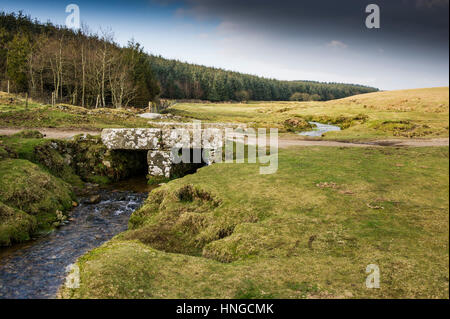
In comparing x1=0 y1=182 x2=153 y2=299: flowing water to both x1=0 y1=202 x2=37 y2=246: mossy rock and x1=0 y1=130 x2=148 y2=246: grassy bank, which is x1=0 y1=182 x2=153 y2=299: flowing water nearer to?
x1=0 y1=202 x2=37 y2=246: mossy rock

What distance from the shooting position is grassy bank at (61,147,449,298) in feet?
18.2

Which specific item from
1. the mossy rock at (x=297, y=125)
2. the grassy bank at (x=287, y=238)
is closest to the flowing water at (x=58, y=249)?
the grassy bank at (x=287, y=238)

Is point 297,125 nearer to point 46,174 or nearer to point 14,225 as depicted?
point 46,174

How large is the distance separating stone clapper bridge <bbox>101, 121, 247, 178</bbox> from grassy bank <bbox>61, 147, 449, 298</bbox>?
17.0 feet

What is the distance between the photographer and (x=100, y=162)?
19.8m

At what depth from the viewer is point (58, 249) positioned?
1020 centimetres

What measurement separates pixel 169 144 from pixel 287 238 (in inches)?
492

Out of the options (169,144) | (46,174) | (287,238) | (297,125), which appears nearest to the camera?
(287,238)

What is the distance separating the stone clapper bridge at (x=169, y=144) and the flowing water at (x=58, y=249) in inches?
136

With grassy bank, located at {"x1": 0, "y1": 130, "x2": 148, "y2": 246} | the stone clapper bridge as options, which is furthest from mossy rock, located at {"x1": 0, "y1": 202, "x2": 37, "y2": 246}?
the stone clapper bridge

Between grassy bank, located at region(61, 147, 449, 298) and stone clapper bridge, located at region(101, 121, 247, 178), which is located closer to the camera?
grassy bank, located at region(61, 147, 449, 298)

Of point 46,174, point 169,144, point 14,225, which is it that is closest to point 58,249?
point 14,225

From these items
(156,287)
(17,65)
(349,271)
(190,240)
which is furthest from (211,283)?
(17,65)
